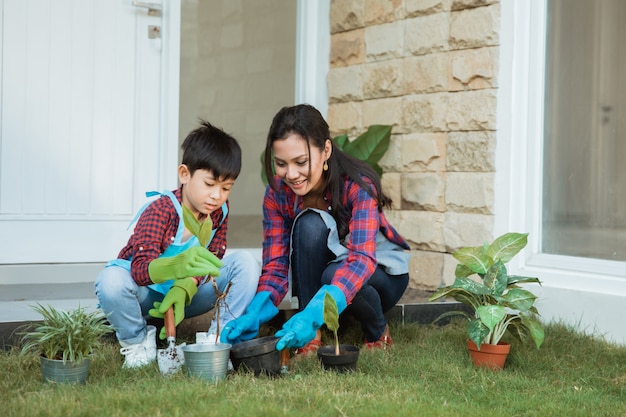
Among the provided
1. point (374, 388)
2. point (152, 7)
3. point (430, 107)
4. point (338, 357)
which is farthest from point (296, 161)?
point (152, 7)

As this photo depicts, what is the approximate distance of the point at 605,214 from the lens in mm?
3254

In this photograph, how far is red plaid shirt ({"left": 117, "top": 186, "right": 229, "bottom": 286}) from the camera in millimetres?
2408

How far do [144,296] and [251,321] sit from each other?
380 millimetres

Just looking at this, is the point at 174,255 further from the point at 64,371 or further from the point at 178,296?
the point at 64,371

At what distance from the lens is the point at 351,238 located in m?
2.59

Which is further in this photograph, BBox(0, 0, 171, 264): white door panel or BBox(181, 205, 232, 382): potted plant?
BBox(0, 0, 171, 264): white door panel

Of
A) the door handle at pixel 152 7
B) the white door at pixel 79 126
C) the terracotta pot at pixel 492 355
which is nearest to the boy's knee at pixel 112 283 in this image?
the terracotta pot at pixel 492 355

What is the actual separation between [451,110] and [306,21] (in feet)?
3.85

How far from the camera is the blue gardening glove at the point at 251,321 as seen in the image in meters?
2.42

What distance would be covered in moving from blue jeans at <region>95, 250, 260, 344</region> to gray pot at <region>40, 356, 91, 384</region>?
0.24 meters

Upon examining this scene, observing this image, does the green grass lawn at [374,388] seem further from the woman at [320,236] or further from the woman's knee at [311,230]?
the woman's knee at [311,230]

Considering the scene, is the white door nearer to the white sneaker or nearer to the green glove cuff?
the white sneaker

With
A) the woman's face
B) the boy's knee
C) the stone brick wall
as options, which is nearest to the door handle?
the stone brick wall

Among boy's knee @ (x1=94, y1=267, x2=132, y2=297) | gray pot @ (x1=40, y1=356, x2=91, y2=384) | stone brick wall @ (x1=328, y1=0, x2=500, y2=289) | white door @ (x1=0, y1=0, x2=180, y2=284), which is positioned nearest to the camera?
gray pot @ (x1=40, y1=356, x2=91, y2=384)
